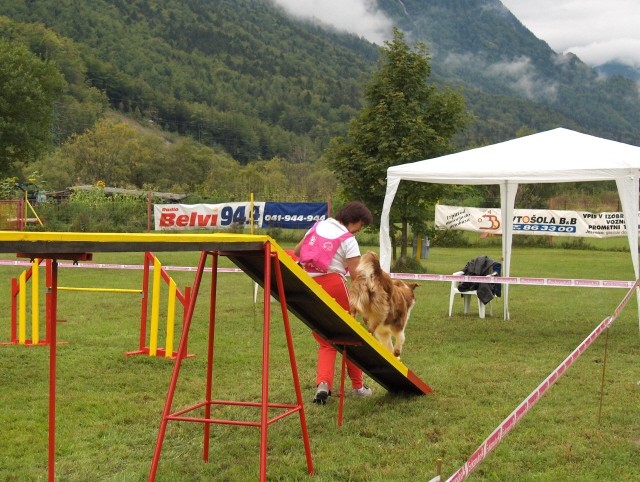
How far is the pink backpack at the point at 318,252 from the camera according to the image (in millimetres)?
6566

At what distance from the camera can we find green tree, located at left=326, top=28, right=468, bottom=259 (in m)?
21.9

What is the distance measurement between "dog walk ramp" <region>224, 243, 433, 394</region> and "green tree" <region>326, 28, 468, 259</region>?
593 inches

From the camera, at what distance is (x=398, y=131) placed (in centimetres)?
2206

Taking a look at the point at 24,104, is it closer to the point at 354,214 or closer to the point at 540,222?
the point at 540,222

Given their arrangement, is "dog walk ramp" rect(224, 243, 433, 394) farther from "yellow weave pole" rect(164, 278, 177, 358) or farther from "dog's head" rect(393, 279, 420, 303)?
"yellow weave pole" rect(164, 278, 177, 358)

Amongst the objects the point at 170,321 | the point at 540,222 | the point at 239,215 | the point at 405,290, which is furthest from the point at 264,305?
the point at 540,222

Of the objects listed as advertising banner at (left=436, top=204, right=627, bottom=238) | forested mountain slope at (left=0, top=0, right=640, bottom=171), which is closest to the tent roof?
advertising banner at (left=436, top=204, right=627, bottom=238)

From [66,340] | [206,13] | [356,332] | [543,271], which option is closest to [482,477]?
[356,332]

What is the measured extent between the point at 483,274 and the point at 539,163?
2400 mm

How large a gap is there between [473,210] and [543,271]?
870 centimetres

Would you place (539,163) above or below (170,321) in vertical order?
above

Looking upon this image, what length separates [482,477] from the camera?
16.6 ft

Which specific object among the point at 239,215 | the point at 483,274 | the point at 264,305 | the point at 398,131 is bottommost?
the point at 483,274

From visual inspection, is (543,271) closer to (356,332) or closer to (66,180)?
(356,332)
